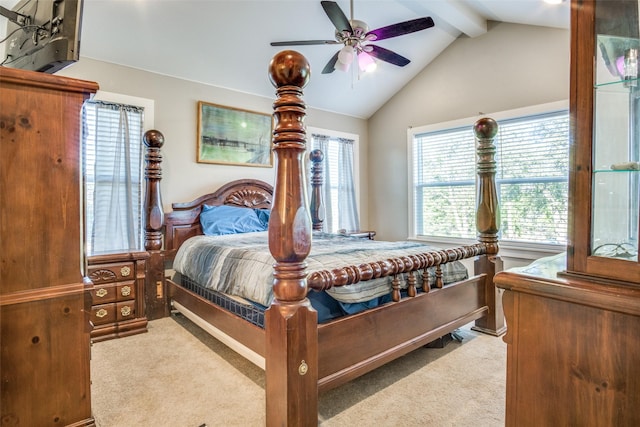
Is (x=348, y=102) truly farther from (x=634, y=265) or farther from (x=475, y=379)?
(x=634, y=265)

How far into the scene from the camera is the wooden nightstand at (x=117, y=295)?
2.60 metres

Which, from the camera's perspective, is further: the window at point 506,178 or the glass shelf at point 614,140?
the window at point 506,178

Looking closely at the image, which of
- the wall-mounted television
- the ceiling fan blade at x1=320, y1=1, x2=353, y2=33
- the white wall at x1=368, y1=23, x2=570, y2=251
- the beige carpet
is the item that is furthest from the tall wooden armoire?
the white wall at x1=368, y1=23, x2=570, y2=251

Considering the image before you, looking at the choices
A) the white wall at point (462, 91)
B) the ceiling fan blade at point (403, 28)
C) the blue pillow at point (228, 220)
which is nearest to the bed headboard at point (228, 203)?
the blue pillow at point (228, 220)

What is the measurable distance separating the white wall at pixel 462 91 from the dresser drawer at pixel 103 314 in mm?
3690

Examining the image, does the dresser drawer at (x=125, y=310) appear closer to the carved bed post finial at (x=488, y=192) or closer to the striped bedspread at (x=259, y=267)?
the striped bedspread at (x=259, y=267)

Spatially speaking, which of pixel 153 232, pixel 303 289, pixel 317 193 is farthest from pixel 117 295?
pixel 317 193

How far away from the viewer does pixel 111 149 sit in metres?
3.16

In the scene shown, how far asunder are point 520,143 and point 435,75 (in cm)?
148

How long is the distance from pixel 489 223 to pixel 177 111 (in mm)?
3252

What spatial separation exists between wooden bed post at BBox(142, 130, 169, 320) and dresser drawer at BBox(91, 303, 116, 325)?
333 mm

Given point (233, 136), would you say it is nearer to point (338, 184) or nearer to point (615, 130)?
point (338, 184)

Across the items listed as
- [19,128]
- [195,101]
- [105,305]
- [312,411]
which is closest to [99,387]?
[105,305]

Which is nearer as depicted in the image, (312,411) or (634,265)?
(634,265)
